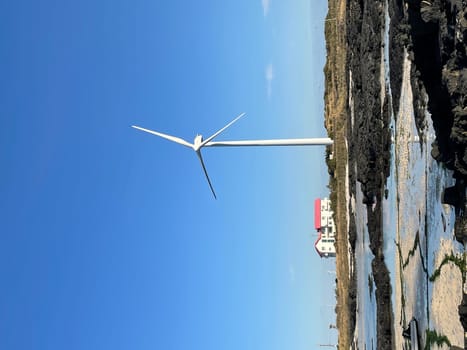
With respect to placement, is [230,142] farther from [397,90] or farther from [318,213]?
[318,213]

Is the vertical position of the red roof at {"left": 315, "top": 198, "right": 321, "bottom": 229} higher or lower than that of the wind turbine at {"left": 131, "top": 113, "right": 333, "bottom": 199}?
lower

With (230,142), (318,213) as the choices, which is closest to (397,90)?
(230,142)

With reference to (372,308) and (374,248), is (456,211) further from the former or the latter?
(372,308)

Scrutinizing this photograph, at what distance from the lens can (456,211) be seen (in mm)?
14914

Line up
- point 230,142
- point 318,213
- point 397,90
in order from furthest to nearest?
1. point 318,213
2. point 230,142
3. point 397,90

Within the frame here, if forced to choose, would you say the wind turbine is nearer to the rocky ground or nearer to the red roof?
the rocky ground

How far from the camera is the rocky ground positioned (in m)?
13.0

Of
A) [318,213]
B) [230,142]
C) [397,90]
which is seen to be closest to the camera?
[397,90]

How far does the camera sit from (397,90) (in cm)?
2375

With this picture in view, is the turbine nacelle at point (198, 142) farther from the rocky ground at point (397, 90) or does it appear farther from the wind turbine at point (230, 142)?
the rocky ground at point (397, 90)

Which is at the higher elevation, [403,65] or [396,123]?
[403,65]

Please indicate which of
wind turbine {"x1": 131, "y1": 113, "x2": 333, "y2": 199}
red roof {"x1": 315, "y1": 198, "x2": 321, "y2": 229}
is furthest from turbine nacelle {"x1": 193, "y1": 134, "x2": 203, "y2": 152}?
red roof {"x1": 315, "y1": 198, "x2": 321, "y2": 229}

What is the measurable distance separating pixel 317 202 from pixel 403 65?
173 feet

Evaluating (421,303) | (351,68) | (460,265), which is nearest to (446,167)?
(460,265)
